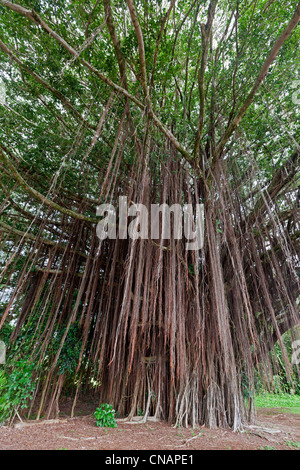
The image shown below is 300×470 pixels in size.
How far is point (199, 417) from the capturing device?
2529 mm

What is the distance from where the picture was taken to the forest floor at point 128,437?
181 cm

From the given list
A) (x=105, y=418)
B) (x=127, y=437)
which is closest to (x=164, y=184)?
(x=127, y=437)

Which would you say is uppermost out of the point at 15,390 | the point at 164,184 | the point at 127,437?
the point at 164,184

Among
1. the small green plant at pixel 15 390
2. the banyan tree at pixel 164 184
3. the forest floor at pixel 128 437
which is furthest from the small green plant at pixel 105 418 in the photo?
the small green plant at pixel 15 390

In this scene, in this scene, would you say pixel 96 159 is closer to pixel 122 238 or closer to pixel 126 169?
→ pixel 126 169

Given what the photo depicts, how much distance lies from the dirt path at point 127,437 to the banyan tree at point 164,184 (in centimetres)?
20

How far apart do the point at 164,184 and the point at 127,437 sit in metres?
2.24

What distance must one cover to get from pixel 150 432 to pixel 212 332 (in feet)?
3.59

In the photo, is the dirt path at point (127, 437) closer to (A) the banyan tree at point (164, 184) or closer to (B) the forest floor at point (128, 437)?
(B) the forest floor at point (128, 437)

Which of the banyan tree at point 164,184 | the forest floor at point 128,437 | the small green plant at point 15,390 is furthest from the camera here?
the small green plant at point 15,390

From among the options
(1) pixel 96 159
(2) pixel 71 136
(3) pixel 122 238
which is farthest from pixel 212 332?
(2) pixel 71 136

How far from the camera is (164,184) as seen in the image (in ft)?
6.79

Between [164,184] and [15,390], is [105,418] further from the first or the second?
[164,184]
